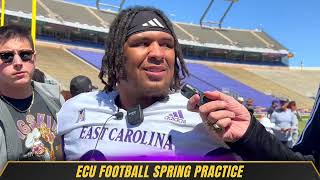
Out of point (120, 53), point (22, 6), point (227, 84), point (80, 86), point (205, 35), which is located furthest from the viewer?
point (205, 35)

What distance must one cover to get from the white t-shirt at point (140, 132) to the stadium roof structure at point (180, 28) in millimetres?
30340

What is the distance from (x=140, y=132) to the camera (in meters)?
1.38

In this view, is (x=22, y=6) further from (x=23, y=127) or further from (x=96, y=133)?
(x=96, y=133)

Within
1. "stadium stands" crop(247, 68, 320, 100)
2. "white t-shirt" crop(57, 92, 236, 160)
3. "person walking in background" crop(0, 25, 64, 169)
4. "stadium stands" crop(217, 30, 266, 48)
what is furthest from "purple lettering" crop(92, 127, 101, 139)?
"stadium stands" crop(217, 30, 266, 48)

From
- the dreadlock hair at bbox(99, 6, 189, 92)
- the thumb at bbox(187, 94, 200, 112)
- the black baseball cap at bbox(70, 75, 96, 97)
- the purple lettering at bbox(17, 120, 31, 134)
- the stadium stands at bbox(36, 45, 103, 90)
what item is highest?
the dreadlock hair at bbox(99, 6, 189, 92)

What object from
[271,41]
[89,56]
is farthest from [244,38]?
[89,56]

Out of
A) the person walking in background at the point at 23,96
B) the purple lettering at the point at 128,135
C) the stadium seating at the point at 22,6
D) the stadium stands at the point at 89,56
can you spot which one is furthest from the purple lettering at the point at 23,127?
the stadium seating at the point at 22,6

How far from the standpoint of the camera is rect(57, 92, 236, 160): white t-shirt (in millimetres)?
1318

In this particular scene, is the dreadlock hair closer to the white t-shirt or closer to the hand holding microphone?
the white t-shirt

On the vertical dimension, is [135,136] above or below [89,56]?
above

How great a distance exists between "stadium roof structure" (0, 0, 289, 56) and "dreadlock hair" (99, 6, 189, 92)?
30228 millimetres

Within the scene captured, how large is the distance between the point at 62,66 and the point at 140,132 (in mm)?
28174

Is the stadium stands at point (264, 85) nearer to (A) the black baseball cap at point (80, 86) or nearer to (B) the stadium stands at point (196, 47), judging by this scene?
(B) the stadium stands at point (196, 47)

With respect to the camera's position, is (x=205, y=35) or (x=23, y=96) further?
(x=205, y=35)
